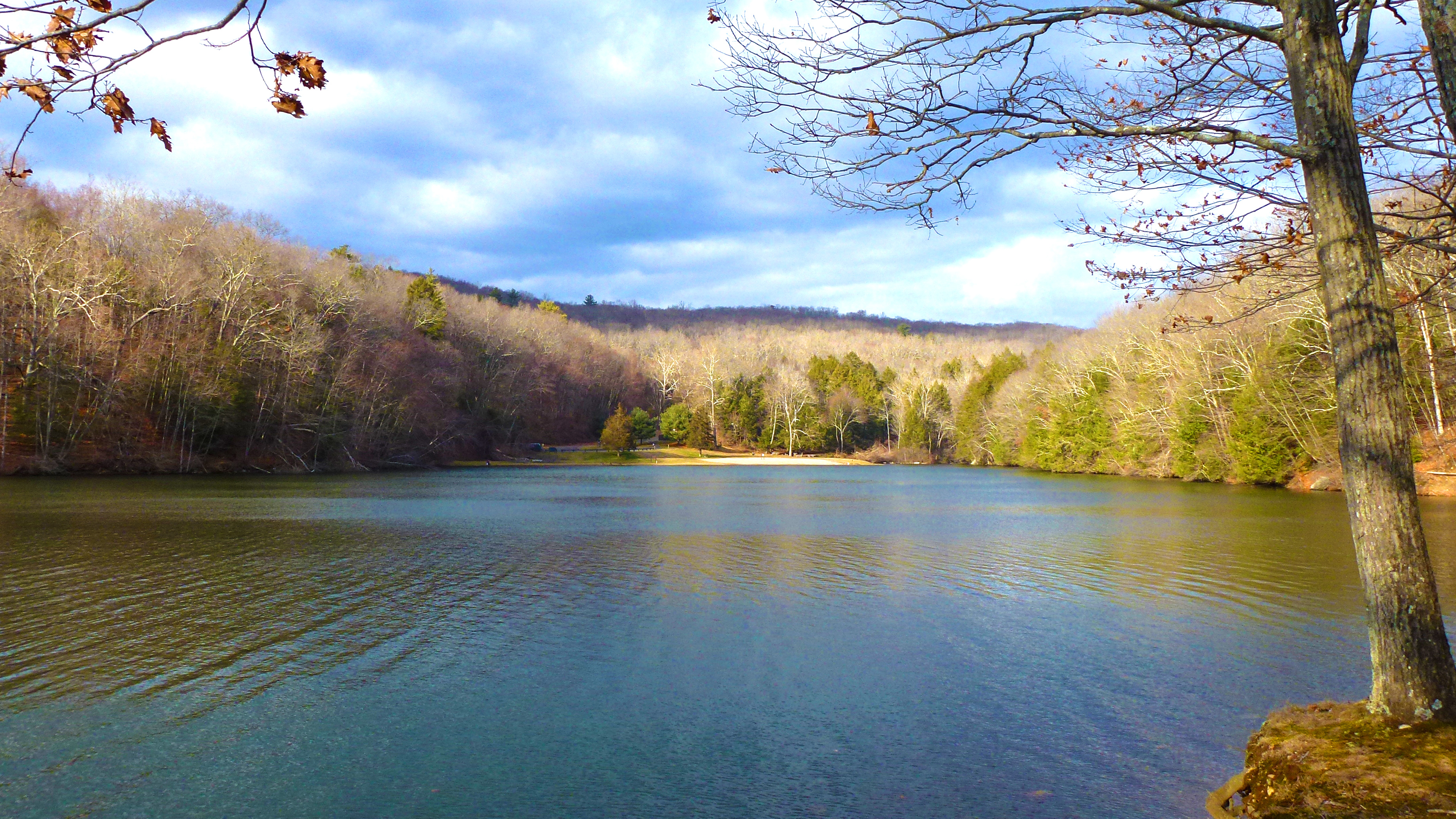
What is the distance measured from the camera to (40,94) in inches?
130

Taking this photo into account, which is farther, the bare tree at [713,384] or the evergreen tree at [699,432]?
the bare tree at [713,384]

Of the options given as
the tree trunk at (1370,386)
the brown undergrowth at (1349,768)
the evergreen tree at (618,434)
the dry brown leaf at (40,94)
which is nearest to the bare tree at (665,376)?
the evergreen tree at (618,434)

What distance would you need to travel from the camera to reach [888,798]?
5930 mm

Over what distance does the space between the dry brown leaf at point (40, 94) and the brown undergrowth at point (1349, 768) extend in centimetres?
702

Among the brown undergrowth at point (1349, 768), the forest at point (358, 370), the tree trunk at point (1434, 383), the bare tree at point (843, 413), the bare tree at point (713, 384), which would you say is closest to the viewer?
the brown undergrowth at point (1349, 768)

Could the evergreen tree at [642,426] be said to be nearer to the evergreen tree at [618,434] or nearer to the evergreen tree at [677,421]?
the evergreen tree at [677,421]

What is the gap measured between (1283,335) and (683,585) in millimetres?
35206

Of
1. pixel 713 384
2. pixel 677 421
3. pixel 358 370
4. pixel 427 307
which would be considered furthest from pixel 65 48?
pixel 713 384

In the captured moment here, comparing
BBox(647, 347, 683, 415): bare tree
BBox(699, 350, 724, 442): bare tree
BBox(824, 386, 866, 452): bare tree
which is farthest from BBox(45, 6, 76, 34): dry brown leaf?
BBox(647, 347, 683, 415): bare tree

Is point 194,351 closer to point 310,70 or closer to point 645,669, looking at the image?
point 645,669

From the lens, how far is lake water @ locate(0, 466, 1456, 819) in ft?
19.9

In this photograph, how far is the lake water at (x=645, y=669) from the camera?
19.9 feet

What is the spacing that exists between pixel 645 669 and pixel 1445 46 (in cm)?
792

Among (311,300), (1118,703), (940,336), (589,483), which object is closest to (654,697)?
(1118,703)
